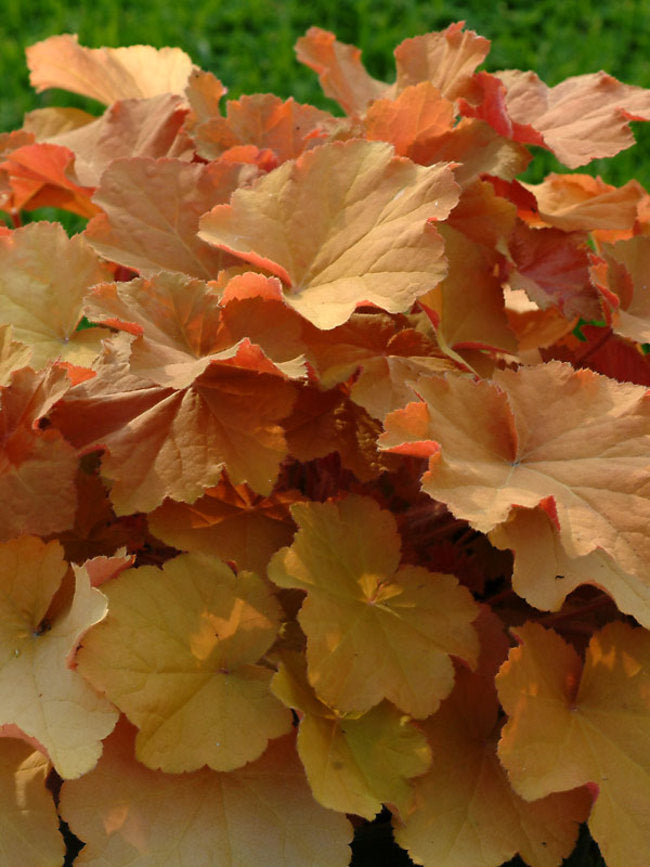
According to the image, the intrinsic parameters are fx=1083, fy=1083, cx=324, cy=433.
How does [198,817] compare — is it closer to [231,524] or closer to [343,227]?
[231,524]

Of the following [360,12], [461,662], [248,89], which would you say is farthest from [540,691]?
[360,12]

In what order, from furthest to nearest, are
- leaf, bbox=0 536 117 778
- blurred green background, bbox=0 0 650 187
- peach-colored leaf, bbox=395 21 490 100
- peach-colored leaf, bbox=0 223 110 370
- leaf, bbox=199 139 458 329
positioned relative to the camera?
1. blurred green background, bbox=0 0 650 187
2. peach-colored leaf, bbox=395 21 490 100
3. peach-colored leaf, bbox=0 223 110 370
4. leaf, bbox=199 139 458 329
5. leaf, bbox=0 536 117 778

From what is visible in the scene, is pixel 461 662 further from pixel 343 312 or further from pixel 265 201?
pixel 265 201

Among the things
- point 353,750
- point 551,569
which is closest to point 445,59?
point 551,569

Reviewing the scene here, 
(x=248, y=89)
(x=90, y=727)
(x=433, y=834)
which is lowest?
(x=248, y=89)

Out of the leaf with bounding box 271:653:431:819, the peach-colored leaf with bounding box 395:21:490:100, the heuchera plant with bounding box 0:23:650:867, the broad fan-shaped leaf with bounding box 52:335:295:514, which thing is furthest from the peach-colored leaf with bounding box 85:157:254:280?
the leaf with bounding box 271:653:431:819

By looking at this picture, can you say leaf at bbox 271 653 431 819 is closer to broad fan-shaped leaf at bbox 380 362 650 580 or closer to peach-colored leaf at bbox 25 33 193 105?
broad fan-shaped leaf at bbox 380 362 650 580
